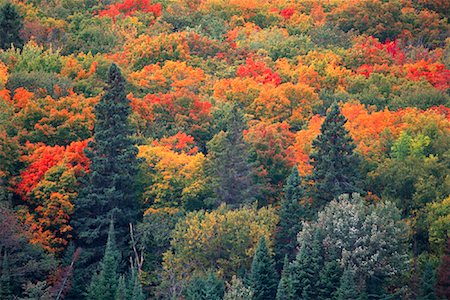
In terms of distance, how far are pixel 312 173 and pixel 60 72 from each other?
2287 cm

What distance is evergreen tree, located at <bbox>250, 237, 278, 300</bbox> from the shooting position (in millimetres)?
55781

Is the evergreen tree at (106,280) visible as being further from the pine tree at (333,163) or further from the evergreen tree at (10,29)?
the evergreen tree at (10,29)

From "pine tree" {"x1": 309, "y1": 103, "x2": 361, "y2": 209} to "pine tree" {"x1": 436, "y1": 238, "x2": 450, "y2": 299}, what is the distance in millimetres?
8430

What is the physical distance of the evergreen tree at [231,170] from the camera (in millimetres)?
61344

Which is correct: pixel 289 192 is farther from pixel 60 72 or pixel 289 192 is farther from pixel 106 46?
pixel 106 46

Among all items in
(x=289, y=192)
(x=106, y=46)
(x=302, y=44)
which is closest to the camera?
(x=289, y=192)

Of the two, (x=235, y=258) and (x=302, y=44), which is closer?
(x=235, y=258)

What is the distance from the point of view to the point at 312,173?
62500mm

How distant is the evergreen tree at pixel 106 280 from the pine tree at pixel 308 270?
9873 millimetres

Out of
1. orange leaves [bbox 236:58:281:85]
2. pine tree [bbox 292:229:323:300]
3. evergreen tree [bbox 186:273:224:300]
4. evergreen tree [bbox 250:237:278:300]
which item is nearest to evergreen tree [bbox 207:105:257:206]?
evergreen tree [bbox 250:237:278:300]

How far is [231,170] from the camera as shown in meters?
61.2

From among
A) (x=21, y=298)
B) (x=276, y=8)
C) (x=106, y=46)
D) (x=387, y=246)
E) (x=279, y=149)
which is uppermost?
(x=276, y=8)

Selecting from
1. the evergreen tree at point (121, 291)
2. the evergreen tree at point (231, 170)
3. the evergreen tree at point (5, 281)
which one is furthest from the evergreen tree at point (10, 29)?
the evergreen tree at point (121, 291)

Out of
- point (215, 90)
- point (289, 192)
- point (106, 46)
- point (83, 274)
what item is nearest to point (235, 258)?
point (289, 192)
